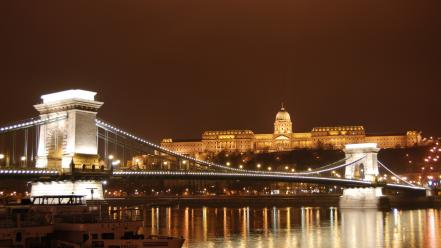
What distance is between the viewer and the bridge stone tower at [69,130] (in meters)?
42.8

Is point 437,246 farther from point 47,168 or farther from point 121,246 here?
point 47,168

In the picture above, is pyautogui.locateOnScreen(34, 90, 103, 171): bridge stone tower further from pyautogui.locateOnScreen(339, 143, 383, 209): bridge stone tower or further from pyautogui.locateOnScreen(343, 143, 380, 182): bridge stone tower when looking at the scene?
pyautogui.locateOnScreen(343, 143, 380, 182): bridge stone tower

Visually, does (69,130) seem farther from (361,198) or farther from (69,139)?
(361,198)

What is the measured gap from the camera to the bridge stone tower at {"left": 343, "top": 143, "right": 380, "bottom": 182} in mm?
84000

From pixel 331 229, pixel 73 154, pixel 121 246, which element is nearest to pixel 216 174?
pixel 331 229

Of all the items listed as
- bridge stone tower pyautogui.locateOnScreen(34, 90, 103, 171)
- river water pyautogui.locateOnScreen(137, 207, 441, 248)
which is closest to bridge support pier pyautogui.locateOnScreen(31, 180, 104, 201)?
bridge stone tower pyautogui.locateOnScreen(34, 90, 103, 171)

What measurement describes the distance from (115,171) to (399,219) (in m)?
26.1

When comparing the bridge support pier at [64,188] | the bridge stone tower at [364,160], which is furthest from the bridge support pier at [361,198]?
the bridge support pier at [64,188]

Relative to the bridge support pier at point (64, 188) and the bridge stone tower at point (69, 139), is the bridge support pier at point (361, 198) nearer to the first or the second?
the bridge stone tower at point (69, 139)

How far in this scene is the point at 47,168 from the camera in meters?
41.4

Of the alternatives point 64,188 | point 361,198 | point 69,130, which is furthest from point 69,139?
point 361,198

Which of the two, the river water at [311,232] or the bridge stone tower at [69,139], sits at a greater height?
the bridge stone tower at [69,139]

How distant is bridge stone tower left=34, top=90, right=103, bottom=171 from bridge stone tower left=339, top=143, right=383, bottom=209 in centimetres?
3989

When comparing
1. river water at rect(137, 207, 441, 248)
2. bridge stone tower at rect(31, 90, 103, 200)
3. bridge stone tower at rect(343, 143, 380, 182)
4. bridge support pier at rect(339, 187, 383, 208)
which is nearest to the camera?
river water at rect(137, 207, 441, 248)
